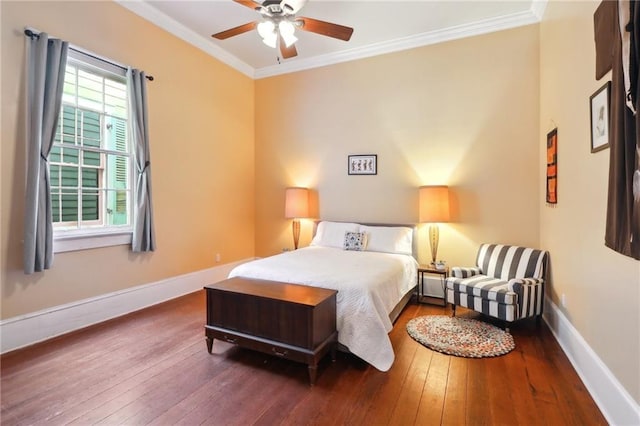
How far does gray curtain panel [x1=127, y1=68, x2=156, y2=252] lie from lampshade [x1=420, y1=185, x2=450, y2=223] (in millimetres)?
3222

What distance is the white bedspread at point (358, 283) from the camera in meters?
2.33

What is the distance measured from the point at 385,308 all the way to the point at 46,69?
3530 millimetres

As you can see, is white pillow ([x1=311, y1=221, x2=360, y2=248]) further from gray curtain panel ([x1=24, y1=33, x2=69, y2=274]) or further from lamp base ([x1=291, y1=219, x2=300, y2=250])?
gray curtain panel ([x1=24, y1=33, x2=69, y2=274])

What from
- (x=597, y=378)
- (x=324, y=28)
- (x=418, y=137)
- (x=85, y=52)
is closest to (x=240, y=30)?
(x=324, y=28)

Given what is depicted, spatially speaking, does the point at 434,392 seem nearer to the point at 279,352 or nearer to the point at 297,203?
the point at 279,352

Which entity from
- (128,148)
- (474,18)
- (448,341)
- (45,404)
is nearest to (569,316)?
(448,341)

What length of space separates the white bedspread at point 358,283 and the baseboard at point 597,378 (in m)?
1.23

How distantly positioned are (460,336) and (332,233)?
2.03 metres

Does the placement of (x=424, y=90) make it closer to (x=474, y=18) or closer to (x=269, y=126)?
(x=474, y=18)

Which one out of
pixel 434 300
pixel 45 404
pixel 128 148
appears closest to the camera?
pixel 45 404

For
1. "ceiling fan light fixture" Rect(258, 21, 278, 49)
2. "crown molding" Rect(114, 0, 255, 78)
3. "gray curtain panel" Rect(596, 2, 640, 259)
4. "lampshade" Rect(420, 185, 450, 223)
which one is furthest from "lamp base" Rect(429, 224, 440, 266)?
"crown molding" Rect(114, 0, 255, 78)

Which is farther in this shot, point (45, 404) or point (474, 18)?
point (474, 18)

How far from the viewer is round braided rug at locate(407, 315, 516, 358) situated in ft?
8.55

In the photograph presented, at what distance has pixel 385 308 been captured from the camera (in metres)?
2.60
